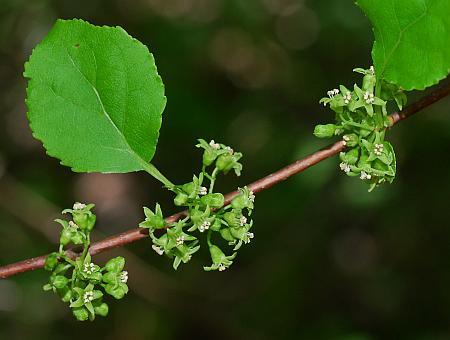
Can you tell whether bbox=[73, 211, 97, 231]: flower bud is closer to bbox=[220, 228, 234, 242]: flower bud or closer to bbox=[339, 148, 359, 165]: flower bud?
bbox=[220, 228, 234, 242]: flower bud

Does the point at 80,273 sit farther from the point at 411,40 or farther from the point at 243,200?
the point at 411,40

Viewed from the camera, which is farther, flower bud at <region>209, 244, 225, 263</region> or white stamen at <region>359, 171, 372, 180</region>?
flower bud at <region>209, 244, 225, 263</region>

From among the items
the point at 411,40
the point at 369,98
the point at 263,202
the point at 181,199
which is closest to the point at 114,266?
the point at 181,199

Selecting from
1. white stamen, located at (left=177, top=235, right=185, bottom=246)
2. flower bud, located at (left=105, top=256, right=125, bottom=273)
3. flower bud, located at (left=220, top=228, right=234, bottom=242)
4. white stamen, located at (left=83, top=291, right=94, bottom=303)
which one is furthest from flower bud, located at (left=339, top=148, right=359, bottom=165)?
white stamen, located at (left=83, top=291, right=94, bottom=303)

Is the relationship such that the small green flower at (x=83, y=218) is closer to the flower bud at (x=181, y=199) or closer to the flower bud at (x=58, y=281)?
the flower bud at (x=58, y=281)

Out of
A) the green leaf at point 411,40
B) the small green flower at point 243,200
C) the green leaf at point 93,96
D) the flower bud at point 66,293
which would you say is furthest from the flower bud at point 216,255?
the green leaf at point 411,40

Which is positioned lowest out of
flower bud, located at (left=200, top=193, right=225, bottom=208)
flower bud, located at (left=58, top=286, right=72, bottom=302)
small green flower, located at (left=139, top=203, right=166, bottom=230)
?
flower bud, located at (left=58, top=286, right=72, bottom=302)

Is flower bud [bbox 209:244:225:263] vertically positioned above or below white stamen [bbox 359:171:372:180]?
below

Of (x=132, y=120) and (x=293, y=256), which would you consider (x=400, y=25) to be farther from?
(x=293, y=256)

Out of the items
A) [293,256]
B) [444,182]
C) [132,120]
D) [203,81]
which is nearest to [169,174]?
[203,81]
